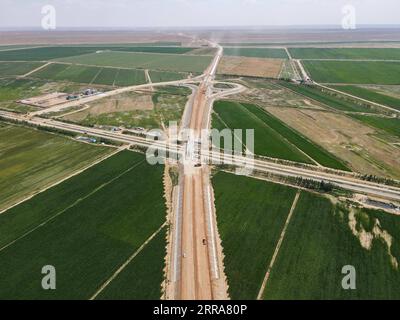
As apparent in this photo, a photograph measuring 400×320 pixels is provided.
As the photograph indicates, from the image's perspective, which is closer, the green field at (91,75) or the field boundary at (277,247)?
the field boundary at (277,247)

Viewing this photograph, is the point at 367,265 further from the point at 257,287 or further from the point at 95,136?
the point at 95,136

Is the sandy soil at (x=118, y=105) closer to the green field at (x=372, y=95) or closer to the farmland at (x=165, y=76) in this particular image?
the farmland at (x=165, y=76)

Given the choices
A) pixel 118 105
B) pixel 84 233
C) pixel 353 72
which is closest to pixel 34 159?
pixel 84 233

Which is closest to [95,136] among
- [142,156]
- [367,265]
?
[142,156]

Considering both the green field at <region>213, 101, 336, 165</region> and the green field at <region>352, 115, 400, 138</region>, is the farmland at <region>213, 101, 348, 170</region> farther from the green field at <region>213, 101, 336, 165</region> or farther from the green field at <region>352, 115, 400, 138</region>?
the green field at <region>352, 115, 400, 138</region>

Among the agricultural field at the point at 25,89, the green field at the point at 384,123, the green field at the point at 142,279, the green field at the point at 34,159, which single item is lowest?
the green field at the point at 142,279

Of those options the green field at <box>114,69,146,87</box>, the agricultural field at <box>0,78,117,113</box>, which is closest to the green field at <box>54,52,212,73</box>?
the green field at <box>114,69,146,87</box>

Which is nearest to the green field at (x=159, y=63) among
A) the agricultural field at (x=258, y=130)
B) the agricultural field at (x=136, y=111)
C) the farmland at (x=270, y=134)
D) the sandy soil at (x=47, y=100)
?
the agricultural field at (x=136, y=111)
